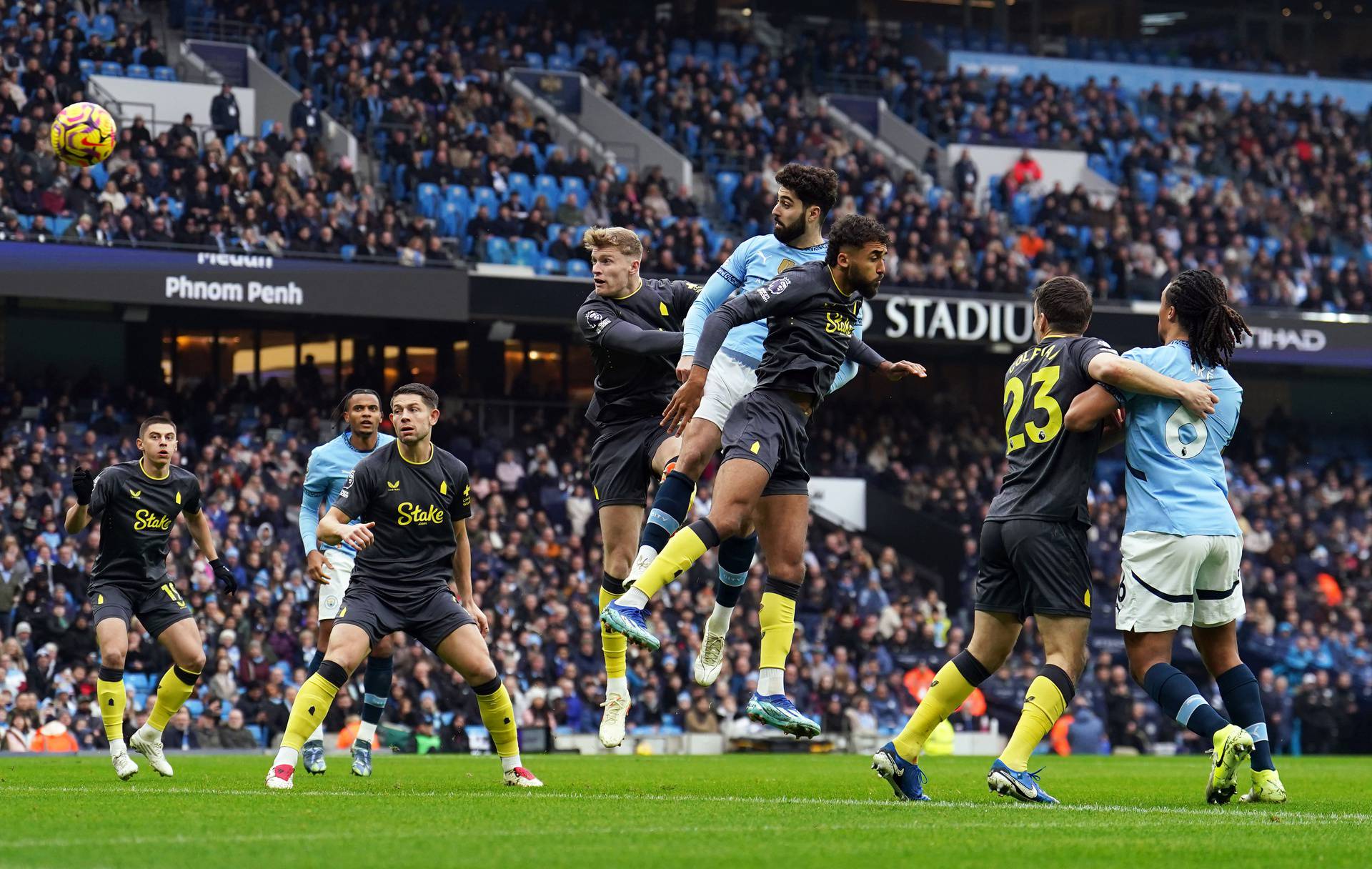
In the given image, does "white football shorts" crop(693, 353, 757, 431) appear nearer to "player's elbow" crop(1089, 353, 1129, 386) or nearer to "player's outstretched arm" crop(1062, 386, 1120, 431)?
"player's outstretched arm" crop(1062, 386, 1120, 431)

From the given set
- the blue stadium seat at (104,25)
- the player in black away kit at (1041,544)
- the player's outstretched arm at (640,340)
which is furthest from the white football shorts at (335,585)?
the blue stadium seat at (104,25)

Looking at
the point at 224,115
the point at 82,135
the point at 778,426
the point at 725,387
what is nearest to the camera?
the point at 778,426

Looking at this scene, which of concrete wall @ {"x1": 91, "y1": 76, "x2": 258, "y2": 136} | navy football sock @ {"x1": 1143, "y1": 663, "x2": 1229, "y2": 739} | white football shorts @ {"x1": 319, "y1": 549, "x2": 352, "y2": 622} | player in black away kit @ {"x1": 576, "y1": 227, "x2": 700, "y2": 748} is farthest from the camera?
concrete wall @ {"x1": 91, "y1": 76, "x2": 258, "y2": 136}

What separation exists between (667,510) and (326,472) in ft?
11.4

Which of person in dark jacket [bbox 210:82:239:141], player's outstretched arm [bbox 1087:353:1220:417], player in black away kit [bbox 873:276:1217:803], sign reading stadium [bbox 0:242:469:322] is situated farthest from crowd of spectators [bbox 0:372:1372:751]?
player's outstretched arm [bbox 1087:353:1220:417]

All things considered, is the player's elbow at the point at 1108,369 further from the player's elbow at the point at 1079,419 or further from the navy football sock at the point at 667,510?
the navy football sock at the point at 667,510

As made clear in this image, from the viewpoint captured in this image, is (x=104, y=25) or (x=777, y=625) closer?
(x=777, y=625)

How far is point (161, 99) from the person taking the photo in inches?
1101

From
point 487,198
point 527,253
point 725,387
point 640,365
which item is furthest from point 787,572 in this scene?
point 487,198

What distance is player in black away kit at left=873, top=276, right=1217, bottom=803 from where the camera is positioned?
8.77 m

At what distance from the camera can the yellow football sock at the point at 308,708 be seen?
32.0 feet

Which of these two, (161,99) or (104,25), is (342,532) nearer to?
(161,99)

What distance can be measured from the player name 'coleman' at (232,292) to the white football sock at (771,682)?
17118 millimetres

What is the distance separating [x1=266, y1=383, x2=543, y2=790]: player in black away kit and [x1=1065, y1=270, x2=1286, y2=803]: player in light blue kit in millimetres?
3533
